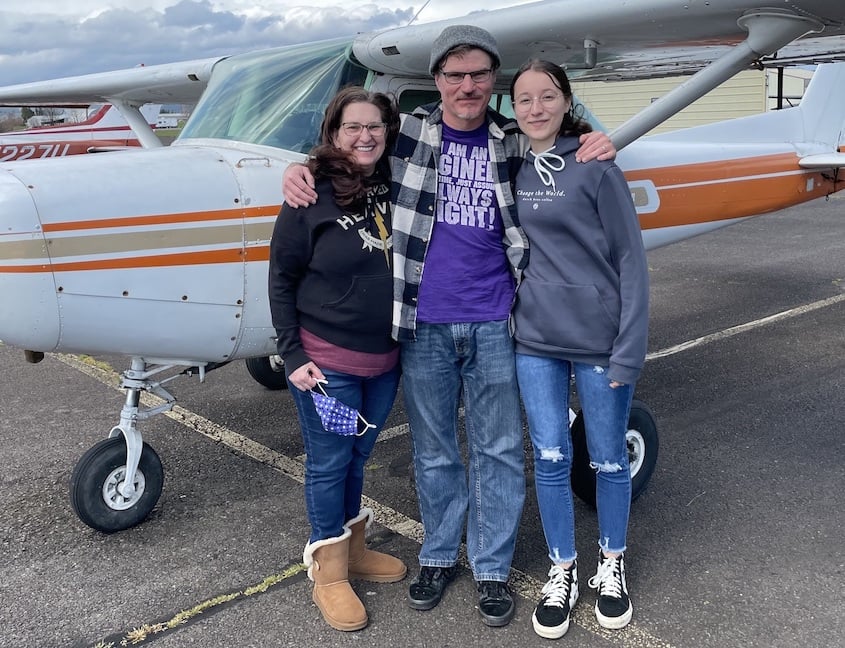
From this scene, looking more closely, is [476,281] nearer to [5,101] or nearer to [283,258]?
[283,258]

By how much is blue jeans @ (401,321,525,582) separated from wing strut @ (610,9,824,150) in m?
1.19

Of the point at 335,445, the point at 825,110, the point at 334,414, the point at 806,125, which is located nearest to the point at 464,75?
the point at 334,414

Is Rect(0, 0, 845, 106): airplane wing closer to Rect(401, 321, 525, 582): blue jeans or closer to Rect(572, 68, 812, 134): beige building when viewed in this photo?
Rect(401, 321, 525, 582): blue jeans

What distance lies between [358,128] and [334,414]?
2.84 ft

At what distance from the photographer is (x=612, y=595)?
2623mm

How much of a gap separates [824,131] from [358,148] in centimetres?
553

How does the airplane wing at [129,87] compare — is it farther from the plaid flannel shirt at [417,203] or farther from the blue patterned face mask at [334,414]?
the blue patterned face mask at [334,414]

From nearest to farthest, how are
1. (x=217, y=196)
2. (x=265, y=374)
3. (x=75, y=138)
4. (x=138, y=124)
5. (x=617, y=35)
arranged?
(x=217, y=196) → (x=617, y=35) → (x=265, y=374) → (x=138, y=124) → (x=75, y=138)

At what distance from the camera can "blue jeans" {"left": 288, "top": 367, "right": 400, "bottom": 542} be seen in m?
2.54

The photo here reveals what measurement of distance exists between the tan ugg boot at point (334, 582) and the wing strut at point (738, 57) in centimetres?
187

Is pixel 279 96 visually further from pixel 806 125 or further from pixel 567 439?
pixel 806 125

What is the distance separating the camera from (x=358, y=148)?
2434 millimetres

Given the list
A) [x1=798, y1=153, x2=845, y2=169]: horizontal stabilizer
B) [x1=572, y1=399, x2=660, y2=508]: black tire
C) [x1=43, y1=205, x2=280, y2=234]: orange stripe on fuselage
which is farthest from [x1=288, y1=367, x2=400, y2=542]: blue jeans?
[x1=798, y1=153, x2=845, y2=169]: horizontal stabilizer

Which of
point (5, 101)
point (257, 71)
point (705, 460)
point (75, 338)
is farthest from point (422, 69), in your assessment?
point (5, 101)
